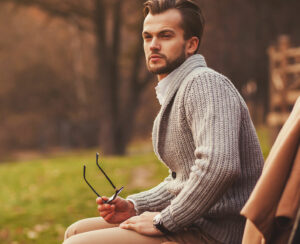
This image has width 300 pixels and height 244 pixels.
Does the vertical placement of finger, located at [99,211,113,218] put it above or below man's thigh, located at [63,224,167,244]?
above

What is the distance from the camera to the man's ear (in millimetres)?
2459

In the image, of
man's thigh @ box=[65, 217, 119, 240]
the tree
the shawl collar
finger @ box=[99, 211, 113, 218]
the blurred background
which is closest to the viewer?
the shawl collar

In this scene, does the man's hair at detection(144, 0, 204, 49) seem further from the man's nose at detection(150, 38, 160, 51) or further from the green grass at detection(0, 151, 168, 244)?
the green grass at detection(0, 151, 168, 244)

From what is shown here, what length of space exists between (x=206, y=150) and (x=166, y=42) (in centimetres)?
58

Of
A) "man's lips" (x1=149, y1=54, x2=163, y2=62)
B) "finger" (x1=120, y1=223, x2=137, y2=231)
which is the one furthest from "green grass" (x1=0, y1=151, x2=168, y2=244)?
"man's lips" (x1=149, y1=54, x2=163, y2=62)

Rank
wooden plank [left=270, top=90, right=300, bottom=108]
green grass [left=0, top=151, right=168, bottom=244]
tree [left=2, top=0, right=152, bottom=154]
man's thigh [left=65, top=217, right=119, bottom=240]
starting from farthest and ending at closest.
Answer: tree [left=2, top=0, right=152, bottom=154]
wooden plank [left=270, top=90, right=300, bottom=108]
green grass [left=0, top=151, right=168, bottom=244]
man's thigh [left=65, top=217, right=119, bottom=240]

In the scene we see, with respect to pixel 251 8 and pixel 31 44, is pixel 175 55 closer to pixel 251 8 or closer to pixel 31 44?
pixel 251 8

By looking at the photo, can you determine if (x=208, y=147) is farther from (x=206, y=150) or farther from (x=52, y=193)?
(x=52, y=193)

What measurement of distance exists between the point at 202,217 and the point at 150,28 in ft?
2.73

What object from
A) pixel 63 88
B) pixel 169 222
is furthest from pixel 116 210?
pixel 63 88

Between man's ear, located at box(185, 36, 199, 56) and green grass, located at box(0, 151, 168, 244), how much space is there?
372 centimetres

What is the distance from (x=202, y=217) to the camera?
231 cm

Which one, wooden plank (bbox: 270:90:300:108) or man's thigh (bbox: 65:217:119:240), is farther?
wooden plank (bbox: 270:90:300:108)

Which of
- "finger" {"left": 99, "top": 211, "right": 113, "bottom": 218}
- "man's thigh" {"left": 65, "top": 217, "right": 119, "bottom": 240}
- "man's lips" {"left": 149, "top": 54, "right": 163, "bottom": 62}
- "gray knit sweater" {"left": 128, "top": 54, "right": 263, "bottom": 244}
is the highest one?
"man's lips" {"left": 149, "top": 54, "right": 163, "bottom": 62}
